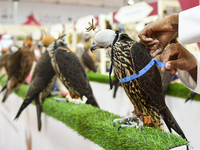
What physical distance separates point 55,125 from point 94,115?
0.48 metres

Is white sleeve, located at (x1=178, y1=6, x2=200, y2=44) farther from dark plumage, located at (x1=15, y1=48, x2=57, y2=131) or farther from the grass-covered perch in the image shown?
dark plumage, located at (x1=15, y1=48, x2=57, y2=131)

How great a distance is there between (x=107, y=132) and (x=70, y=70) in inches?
25.7

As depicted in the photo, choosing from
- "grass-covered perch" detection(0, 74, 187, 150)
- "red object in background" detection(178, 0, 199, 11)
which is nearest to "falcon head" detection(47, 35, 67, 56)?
"grass-covered perch" detection(0, 74, 187, 150)

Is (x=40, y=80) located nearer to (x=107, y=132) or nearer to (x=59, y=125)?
(x=59, y=125)

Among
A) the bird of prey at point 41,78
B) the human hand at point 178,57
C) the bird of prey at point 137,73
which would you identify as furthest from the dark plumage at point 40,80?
the human hand at point 178,57

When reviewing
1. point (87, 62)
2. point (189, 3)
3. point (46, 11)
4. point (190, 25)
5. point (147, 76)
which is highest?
point (46, 11)

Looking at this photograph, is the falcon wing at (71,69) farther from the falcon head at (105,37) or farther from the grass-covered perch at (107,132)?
the falcon head at (105,37)

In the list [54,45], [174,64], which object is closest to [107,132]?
[174,64]

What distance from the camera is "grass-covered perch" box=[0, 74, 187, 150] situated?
2.53 ft

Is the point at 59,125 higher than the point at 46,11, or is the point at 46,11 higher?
the point at 46,11

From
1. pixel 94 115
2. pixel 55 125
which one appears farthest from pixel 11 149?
pixel 94 115

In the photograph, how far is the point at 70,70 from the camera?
1.47 m

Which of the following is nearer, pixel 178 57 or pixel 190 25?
pixel 190 25

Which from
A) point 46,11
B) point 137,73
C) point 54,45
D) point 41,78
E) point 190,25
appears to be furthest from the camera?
point 46,11
